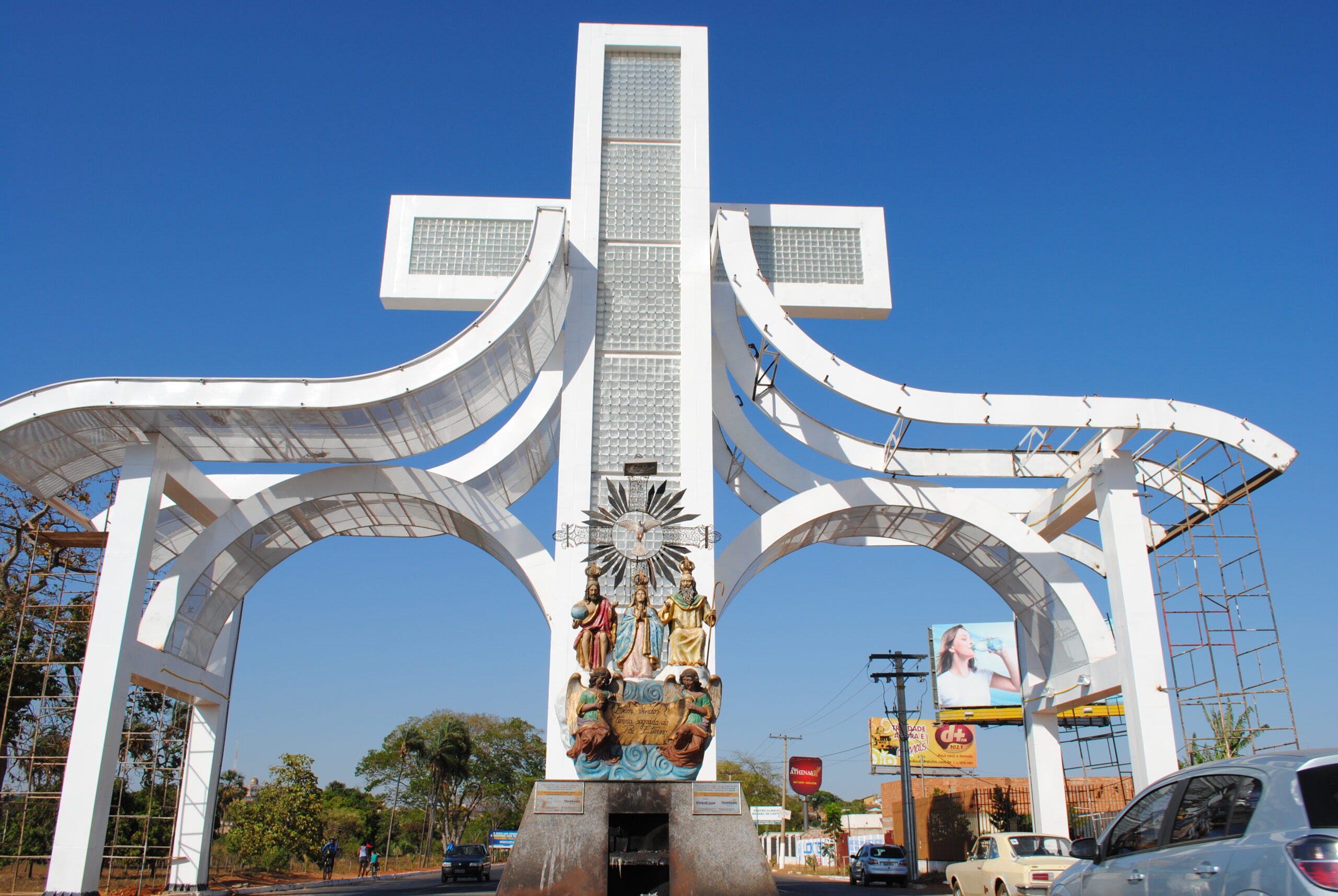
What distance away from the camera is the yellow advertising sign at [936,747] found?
34.0 meters

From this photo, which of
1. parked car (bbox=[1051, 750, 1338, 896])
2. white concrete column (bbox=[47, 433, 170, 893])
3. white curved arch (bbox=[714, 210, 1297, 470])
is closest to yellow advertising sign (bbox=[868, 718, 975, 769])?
white curved arch (bbox=[714, 210, 1297, 470])

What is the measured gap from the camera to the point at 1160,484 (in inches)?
568

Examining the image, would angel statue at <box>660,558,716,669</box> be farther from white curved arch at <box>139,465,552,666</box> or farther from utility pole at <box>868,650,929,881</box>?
utility pole at <box>868,650,929,881</box>

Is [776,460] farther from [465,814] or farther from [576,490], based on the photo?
[465,814]

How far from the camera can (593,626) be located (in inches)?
490

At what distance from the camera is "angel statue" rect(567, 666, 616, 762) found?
11.6 meters

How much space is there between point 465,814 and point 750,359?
116 ft

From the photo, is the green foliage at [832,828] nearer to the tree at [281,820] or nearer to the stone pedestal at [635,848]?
the tree at [281,820]

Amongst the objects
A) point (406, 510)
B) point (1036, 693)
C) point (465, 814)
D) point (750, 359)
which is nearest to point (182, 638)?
point (406, 510)

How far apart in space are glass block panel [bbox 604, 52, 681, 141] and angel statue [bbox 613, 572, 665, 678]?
7108 millimetres

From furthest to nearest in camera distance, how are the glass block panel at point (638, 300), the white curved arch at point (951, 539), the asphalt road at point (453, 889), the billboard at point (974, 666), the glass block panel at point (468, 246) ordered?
the billboard at point (974, 666)
the glass block panel at point (468, 246)
the asphalt road at point (453, 889)
the glass block panel at point (638, 300)
the white curved arch at point (951, 539)

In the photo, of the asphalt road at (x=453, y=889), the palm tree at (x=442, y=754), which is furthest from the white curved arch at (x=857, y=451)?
the palm tree at (x=442, y=754)

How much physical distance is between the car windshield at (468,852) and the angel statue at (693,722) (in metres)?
12.0

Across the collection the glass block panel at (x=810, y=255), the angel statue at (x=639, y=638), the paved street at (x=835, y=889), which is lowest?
the paved street at (x=835, y=889)
